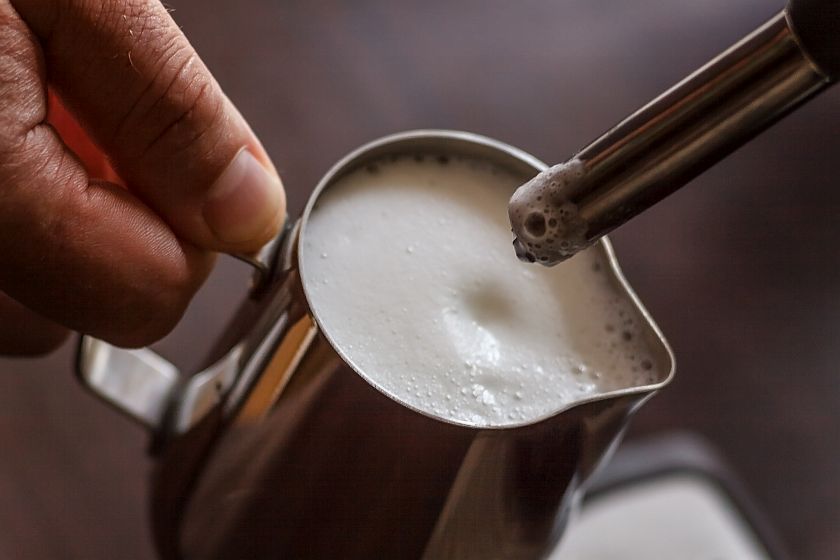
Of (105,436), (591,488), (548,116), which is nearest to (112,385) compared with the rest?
(105,436)

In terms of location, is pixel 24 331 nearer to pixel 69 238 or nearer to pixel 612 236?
pixel 69 238

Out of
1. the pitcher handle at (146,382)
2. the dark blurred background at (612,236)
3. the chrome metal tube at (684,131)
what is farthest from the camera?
the dark blurred background at (612,236)

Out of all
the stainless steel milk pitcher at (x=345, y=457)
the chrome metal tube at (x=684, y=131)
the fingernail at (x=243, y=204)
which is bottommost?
the stainless steel milk pitcher at (x=345, y=457)

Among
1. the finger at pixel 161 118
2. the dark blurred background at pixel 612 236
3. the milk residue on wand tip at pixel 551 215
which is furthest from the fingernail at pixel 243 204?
the dark blurred background at pixel 612 236

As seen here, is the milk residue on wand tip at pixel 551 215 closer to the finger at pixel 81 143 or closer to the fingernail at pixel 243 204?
the fingernail at pixel 243 204

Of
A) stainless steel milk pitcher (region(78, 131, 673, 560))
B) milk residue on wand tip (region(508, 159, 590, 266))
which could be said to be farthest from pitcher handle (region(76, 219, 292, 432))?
milk residue on wand tip (region(508, 159, 590, 266))

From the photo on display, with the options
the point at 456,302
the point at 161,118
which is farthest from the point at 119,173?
the point at 456,302
